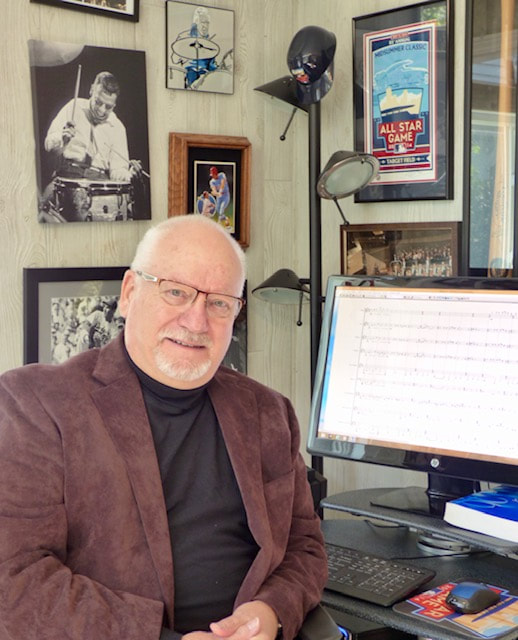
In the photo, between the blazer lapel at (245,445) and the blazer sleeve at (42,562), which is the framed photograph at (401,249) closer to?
the blazer lapel at (245,445)

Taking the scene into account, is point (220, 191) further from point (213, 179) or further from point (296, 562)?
point (296, 562)

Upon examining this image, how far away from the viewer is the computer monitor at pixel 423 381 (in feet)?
5.74

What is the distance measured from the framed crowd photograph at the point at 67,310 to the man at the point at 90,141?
6.6 inches

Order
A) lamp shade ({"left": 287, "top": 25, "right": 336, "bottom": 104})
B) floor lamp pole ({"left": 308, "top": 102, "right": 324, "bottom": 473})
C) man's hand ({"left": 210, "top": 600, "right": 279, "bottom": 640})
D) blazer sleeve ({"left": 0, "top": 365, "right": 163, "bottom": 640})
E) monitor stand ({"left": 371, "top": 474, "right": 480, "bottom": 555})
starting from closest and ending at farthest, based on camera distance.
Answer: blazer sleeve ({"left": 0, "top": 365, "right": 163, "bottom": 640})
man's hand ({"left": 210, "top": 600, "right": 279, "bottom": 640})
monitor stand ({"left": 371, "top": 474, "right": 480, "bottom": 555})
lamp shade ({"left": 287, "top": 25, "right": 336, "bottom": 104})
floor lamp pole ({"left": 308, "top": 102, "right": 324, "bottom": 473})

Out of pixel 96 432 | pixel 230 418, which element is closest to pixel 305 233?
pixel 230 418

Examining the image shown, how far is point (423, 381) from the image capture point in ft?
6.03

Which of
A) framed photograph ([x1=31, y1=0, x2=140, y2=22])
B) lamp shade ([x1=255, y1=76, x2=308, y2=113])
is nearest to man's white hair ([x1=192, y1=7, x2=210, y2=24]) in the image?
framed photograph ([x1=31, y1=0, x2=140, y2=22])

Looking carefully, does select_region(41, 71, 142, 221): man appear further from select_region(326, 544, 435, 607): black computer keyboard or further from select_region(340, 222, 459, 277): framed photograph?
select_region(326, 544, 435, 607): black computer keyboard

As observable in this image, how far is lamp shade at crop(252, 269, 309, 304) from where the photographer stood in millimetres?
2482

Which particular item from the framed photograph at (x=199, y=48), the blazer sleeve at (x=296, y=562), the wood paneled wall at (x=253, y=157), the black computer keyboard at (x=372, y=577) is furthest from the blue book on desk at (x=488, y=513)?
the framed photograph at (x=199, y=48)

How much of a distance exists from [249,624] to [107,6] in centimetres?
168

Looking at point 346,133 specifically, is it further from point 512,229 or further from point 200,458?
point 200,458

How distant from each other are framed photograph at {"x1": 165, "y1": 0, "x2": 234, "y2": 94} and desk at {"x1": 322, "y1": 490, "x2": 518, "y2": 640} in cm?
129

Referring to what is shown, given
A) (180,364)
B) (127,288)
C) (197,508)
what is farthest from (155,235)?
(197,508)
